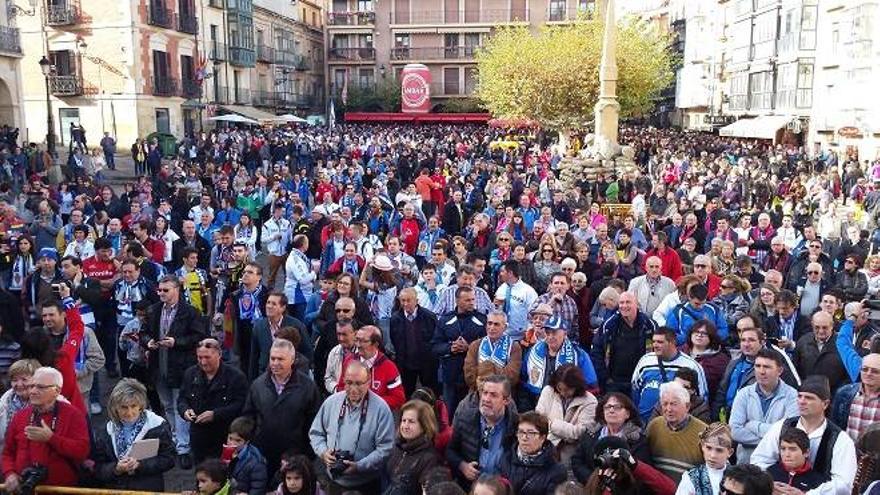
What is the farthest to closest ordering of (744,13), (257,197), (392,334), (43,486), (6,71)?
(744,13)
(6,71)
(257,197)
(392,334)
(43,486)

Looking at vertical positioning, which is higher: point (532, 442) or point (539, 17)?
point (539, 17)

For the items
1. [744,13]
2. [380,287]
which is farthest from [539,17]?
[380,287]

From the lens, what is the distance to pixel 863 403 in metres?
4.98

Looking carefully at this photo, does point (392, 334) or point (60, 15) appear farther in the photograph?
point (60, 15)

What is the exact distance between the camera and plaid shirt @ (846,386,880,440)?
4.92 m

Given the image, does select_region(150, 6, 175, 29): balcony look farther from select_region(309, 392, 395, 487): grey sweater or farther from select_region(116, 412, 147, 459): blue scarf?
select_region(309, 392, 395, 487): grey sweater

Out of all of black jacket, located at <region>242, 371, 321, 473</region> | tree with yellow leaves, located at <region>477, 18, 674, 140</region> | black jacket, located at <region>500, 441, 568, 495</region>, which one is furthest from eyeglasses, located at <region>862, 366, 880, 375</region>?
tree with yellow leaves, located at <region>477, 18, 674, 140</region>

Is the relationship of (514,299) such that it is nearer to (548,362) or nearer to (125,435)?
(548,362)

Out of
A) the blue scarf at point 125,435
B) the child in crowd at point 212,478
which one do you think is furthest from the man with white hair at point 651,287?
the blue scarf at point 125,435

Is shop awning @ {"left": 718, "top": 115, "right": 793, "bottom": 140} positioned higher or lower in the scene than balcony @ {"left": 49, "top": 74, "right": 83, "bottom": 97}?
lower

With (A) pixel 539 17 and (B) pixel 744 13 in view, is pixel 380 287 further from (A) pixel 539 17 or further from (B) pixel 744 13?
(A) pixel 539 17

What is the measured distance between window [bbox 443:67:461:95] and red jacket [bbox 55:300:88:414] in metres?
54.2

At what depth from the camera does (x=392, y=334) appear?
277 inches

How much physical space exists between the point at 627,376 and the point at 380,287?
2.80 m
